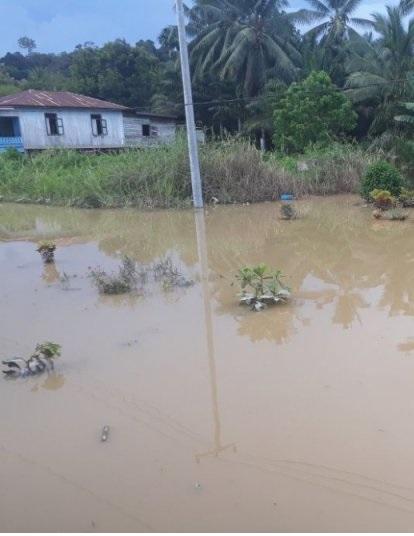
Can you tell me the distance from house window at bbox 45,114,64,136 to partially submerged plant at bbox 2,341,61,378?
77.2 ft

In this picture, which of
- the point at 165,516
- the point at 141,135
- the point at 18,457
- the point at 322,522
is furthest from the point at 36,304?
the point at 141,135

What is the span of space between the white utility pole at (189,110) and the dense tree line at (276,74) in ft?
20.8

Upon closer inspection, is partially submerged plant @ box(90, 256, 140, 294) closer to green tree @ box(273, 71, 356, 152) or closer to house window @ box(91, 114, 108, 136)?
green tree @ box(273, 71, 356, 152)

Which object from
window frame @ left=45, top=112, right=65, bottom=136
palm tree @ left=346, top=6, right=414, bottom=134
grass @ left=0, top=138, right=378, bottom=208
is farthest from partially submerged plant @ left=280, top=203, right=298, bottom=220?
window frame @ left=45, top=112, right=65, bottom=136

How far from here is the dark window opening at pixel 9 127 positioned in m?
25.4

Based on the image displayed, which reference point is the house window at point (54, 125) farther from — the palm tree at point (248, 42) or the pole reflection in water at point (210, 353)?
the pole reflection in water at point (210, 353)

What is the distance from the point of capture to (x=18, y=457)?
3.37 meters

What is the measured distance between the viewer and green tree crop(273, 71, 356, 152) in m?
21.3

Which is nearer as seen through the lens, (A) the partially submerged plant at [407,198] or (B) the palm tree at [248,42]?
(A) the partially submerged plant at [407,198]

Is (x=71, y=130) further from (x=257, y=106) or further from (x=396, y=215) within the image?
(x=396, y=215)

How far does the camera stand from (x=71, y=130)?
2653 centimetres

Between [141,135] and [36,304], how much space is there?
25364 millimetres

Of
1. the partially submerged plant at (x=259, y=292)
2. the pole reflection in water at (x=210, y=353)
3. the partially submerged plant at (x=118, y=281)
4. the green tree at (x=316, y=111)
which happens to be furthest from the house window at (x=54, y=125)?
the partially submerged plant at (x=259, y=292)

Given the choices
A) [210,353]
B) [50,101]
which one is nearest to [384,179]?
[210,353]
